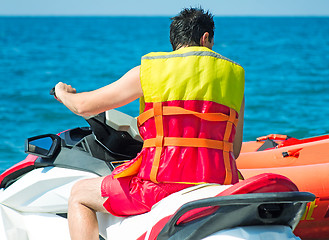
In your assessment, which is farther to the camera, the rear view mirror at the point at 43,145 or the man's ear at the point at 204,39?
the rear view mirror at the point at 43,145

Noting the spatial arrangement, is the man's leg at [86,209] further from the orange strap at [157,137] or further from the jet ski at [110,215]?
the orange strap at [157,137]

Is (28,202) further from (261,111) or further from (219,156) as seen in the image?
(261,111)

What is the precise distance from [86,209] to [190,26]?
859mm

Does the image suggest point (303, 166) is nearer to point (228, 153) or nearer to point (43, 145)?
point (228, 153)

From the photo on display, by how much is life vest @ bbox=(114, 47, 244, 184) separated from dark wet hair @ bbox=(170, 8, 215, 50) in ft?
0.25

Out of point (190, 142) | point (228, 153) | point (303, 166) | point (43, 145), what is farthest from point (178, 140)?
point (303, 166)

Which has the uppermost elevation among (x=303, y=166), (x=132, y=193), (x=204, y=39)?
(x=204, y=39)

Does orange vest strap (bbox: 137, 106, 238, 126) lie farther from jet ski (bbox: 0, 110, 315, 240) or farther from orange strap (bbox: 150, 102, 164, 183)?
jet ski (bbox: 0, 110, 315, 240)

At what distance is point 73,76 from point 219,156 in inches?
605

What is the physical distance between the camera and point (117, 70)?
61.4 ft

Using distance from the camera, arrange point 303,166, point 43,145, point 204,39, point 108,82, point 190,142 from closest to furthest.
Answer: point 190,142 → point 204,39 → point 43,145 → point 303,166 → point 108,82

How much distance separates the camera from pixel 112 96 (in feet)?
7.23

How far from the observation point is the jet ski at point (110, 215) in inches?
74.2

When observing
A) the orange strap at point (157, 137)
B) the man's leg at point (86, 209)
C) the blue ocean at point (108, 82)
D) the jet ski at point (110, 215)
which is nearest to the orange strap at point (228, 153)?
the jet ski at point (110, 215)
